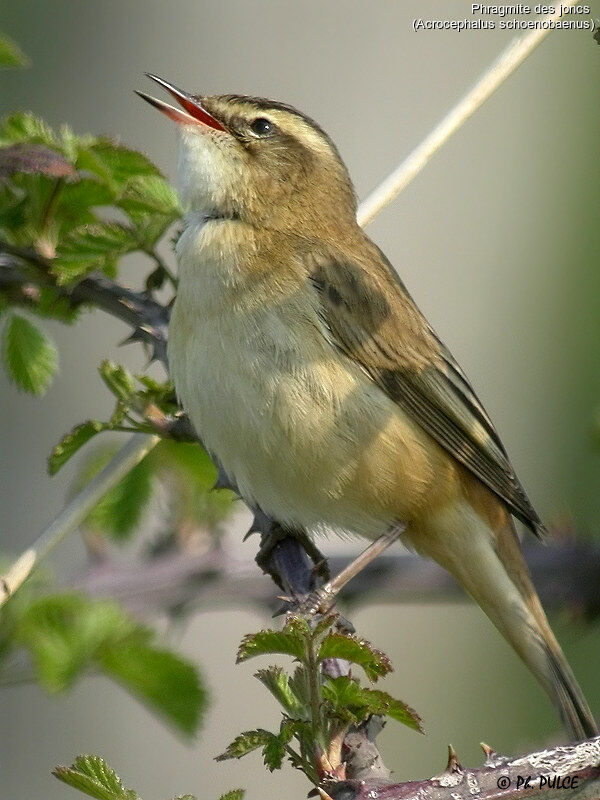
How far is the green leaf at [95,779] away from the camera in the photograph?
171 centimetres

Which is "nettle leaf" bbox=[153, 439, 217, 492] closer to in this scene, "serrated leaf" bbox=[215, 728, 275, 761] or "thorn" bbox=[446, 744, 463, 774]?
"serrated leaf" bbox=[215, 728, 275, 761]

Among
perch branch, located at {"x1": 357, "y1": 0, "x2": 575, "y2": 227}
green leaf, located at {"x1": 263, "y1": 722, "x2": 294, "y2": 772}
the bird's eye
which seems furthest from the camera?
the bird's eye

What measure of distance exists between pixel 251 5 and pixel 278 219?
3154 millimetres

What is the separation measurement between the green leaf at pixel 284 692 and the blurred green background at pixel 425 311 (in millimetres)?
2801

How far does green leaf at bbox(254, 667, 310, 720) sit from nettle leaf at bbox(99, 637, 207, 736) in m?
0.74

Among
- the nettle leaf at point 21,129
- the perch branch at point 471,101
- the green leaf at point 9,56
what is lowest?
the nettle leaf at point 21,129

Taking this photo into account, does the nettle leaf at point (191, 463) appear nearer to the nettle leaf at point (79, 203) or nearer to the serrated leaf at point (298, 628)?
the nettle leaf at point (79, 203)

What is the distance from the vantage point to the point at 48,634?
8.47 feet

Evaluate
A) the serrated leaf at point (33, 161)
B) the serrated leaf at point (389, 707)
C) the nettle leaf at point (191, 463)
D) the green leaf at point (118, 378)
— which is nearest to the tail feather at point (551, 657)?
the nettle leaf at point (191, 463)

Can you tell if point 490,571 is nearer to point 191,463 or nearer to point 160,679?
point 191,463

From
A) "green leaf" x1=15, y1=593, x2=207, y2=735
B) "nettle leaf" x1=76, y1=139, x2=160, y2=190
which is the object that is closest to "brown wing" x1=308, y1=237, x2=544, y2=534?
"nettle leaf" x1=76, y1=139, x2=160, y2=190

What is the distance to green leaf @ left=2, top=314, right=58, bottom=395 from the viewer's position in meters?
2.78

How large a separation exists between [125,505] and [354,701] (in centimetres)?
130

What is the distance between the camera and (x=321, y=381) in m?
3.00
